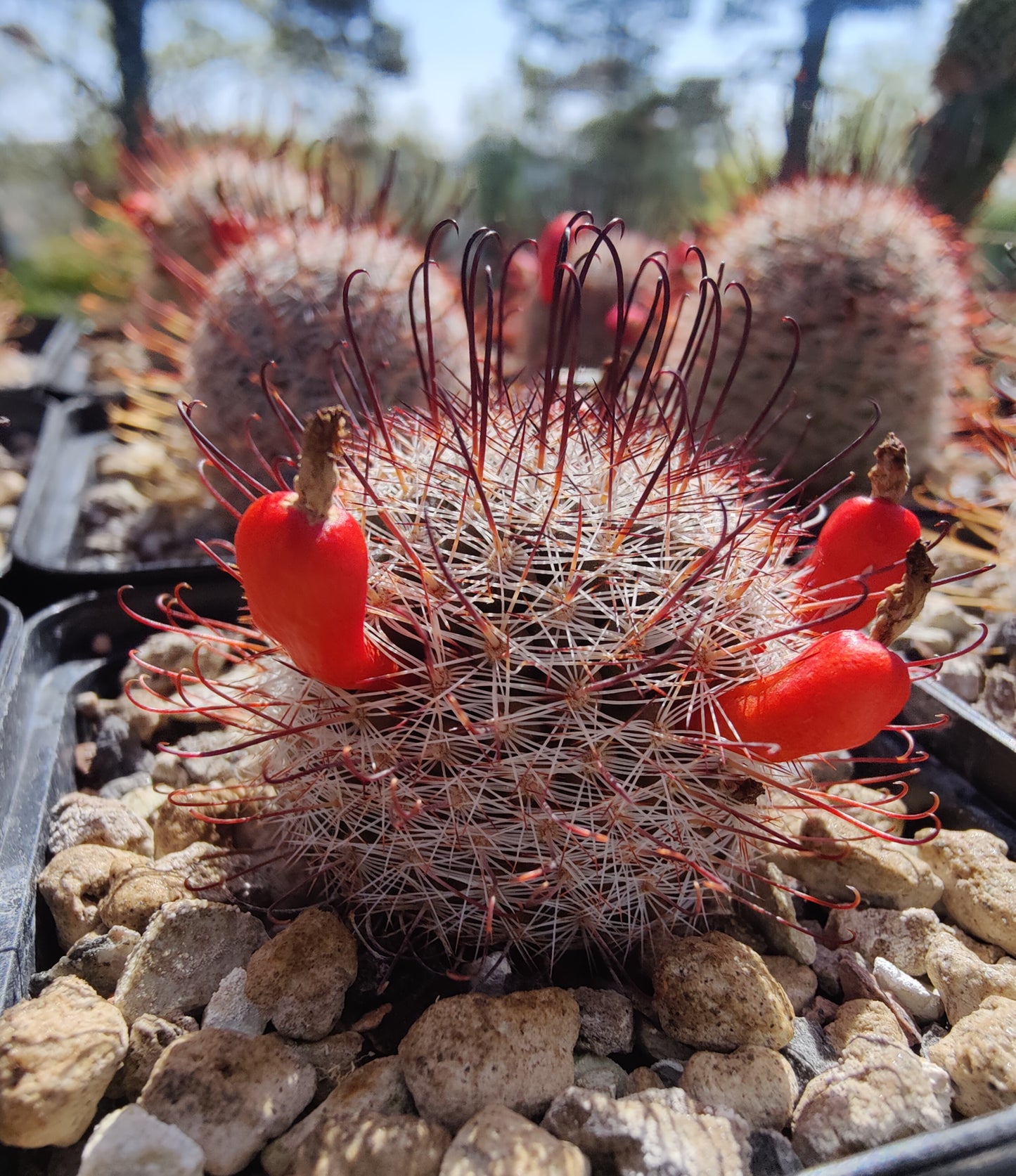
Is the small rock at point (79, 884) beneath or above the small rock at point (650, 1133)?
beneath

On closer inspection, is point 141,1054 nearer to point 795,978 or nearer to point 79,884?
point 79,884

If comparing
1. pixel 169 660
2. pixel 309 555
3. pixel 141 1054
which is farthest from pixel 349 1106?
pixel 169 660

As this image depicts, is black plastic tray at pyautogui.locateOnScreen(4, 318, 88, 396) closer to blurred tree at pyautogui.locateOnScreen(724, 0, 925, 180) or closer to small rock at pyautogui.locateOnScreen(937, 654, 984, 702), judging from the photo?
blurred tree at pyautogui.locateOnScreen(724, 0, 925, 180)

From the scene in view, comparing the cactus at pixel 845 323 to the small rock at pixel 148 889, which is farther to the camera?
the cactus at pixel 845 323

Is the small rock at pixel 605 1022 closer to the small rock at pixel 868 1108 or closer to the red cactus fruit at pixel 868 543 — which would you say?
the small rock at pixel 868 1108

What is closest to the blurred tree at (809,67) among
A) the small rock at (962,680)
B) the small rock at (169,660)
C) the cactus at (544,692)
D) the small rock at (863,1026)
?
the small rock at (962,680)

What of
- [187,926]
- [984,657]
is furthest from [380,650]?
[984,657]

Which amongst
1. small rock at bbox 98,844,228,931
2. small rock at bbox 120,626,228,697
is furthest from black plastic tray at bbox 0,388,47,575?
small rock at bbox 98,844,228,931
